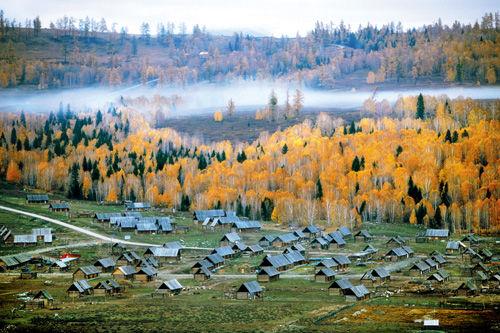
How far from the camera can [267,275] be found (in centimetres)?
8781

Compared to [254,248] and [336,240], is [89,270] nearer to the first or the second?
[254,248]

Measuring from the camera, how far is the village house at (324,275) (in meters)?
86.6

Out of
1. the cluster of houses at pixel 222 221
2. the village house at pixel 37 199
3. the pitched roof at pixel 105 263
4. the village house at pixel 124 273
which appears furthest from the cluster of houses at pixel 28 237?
the village house at pixel 37 199

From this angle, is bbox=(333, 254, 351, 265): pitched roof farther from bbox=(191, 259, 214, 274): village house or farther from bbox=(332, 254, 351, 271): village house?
bbox=(191, 259, 214, 274): village house

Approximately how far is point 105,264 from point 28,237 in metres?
21.3

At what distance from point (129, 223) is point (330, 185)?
158ft

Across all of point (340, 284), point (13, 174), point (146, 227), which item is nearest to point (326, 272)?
point (340, 284)

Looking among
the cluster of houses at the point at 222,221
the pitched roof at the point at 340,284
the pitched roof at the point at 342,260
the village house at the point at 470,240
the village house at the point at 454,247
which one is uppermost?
the pitched roof at the point at 340,284

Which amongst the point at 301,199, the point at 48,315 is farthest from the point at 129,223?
the point at 48,315

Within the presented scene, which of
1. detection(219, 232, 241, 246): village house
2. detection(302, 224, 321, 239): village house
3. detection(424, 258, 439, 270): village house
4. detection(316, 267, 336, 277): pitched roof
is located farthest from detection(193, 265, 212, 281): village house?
detection(302, 224, 321, 239): village house

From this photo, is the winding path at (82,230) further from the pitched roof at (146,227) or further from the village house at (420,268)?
the village house at (420,268)

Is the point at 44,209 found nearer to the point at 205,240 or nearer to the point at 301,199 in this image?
the point at 205,240

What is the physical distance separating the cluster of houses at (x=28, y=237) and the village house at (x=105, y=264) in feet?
65.0

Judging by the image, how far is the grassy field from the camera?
62.0 metres
